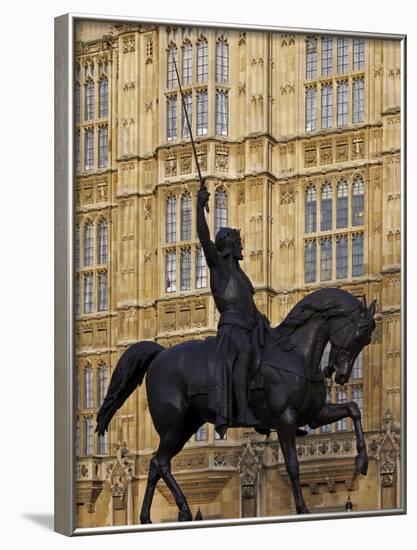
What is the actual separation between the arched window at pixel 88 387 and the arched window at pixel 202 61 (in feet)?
11.8

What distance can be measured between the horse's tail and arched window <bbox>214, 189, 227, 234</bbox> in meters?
3.34

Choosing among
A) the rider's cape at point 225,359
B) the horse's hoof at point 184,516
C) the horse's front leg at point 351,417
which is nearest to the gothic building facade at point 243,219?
the horse's hoof at point 184,516

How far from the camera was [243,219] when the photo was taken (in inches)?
892

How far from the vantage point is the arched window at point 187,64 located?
21344mm

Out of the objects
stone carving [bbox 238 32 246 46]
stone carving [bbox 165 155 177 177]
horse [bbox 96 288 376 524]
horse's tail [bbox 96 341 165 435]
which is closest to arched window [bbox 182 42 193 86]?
stone carving [bbox 238 32 246 46]

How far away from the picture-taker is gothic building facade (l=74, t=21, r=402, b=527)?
826 inches

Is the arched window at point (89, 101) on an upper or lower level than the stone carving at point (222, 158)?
upper

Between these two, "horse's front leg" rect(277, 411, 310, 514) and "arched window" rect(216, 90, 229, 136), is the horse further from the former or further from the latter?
"arched window" rect(216, 90, 229, 136)

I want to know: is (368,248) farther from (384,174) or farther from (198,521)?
(198,521)

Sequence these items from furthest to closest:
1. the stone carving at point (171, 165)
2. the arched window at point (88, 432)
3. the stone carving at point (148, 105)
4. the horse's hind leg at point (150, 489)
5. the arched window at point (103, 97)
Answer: the stone carving at point (171, 165) < the stone carving at point (148, 105) < the arched window at point (103, 97) < the arched window at point (88, 432) < the horse's hind leg at point (150, 489)

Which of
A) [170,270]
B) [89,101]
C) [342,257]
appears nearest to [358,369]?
[342,257]

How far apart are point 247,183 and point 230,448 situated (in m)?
2.95

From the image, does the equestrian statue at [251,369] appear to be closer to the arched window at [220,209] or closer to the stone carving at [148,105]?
the stone carving at [148,105]

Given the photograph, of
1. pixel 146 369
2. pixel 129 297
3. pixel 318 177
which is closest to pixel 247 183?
pixel 318 177
